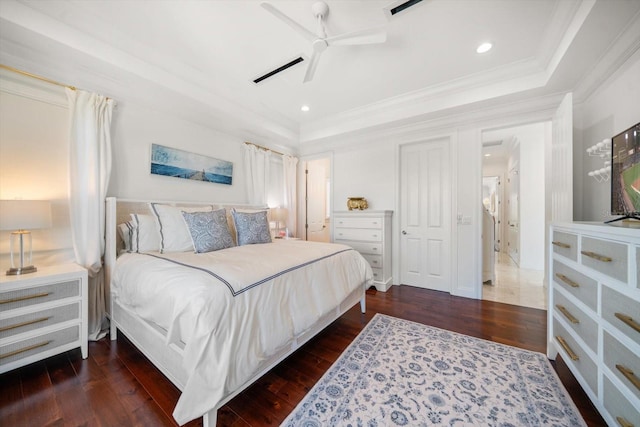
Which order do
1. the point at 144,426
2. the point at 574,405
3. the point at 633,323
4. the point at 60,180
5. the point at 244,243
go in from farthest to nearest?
the point at 244,243
the point at 60,180
the point at 574,405
the point at 144,426
the point at 633,323

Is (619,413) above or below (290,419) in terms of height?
above

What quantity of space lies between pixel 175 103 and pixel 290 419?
3126 mm

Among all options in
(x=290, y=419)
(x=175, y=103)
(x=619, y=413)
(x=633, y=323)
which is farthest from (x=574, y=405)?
(x=175, y=103)

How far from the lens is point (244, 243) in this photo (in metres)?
2.61

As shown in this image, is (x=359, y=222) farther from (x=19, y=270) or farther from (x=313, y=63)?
(x=19, y=270)

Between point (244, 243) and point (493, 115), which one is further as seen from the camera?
point (493, 115)

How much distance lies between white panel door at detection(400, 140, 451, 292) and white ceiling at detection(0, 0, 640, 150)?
2.27 ft

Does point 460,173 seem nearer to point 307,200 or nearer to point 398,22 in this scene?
point 398,22

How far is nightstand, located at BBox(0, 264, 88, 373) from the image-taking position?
1.49 metres

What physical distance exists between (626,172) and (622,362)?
1114mm

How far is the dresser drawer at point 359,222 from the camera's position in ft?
11.1

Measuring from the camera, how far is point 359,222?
140 inches

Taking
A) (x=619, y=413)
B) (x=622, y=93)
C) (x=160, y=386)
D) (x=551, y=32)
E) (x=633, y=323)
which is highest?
(x=551, y=32)

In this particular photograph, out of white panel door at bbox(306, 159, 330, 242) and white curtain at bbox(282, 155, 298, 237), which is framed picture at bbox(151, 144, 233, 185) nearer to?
white curtain at bbox(282, 155, 298, 237)
